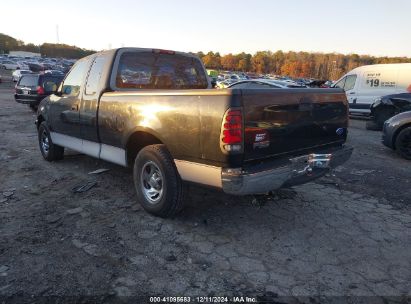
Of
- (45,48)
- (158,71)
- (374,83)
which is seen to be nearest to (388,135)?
(158,71)

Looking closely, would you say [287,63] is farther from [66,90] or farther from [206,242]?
[206,242]

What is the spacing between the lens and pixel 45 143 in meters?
6.73

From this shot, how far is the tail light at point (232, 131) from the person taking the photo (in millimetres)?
3072

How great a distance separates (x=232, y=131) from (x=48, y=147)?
4722 mm

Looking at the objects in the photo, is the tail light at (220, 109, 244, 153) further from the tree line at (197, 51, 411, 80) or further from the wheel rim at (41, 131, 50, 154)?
the tree line at (197, 51, 411, 80)

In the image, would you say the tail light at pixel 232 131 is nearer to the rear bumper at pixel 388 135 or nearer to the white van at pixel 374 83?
the rear bumper at pixel 388 135

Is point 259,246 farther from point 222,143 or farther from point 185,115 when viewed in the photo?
point 185,115

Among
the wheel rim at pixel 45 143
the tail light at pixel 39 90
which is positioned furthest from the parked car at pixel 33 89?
the wheel rim at pixel 45 143

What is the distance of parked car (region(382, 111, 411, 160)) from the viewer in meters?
7.45

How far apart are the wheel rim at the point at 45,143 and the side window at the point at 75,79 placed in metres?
1.30

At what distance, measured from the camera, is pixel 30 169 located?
6.16 m

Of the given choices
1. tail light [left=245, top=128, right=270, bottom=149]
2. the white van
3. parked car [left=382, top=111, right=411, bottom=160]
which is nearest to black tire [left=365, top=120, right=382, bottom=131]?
the white van

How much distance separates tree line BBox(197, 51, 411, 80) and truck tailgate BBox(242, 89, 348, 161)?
114 metres

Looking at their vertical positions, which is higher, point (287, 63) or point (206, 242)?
point (287, 63)
